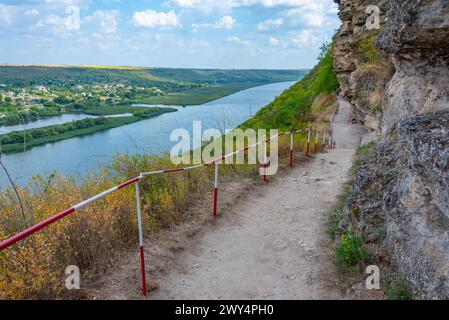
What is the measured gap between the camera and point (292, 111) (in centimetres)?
2700

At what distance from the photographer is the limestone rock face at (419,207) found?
3.76m

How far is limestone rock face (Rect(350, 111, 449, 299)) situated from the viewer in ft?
12.3

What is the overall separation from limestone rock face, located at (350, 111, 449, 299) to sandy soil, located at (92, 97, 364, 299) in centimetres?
96

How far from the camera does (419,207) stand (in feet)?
14.1

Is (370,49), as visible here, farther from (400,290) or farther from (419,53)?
(400,290)

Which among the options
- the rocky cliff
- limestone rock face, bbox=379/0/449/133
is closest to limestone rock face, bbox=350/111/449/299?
the rocky cliff

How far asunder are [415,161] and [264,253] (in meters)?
2.91

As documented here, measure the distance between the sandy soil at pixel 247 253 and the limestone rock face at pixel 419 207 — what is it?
0.96 m
